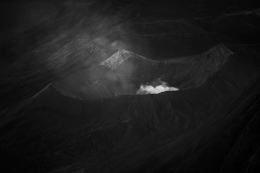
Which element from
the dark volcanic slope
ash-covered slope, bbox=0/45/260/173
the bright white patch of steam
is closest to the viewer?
the dark volcanic slope

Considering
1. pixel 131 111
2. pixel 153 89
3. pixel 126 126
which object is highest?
pixel 131 111

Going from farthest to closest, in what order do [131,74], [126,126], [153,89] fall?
1. [131,74]
2. [153,89]
3. [126,126]

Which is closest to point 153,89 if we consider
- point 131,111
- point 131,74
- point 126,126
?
point 131,74

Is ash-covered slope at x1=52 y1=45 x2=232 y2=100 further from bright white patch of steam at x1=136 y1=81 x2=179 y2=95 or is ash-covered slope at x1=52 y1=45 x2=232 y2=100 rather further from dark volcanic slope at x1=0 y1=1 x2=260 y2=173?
bright white patch of steam at x1=136 y1=81 x2=179 y2=95

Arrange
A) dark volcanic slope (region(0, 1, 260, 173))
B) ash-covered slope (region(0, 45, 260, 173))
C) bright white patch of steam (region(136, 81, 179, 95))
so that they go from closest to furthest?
dark volcanic slope (region(0, 1, 260, 173)), ash-covered slope (region(0, 45, 260, 173)), bright white patch of steam (region(136, 81, 179, 95))

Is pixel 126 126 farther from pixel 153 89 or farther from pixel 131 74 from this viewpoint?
pixel 131 74

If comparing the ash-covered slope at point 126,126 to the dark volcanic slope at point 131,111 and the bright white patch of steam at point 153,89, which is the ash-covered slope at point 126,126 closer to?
the dark volcanic slope at point 131,111

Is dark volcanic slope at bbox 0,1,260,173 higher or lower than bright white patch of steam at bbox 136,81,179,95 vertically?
higher

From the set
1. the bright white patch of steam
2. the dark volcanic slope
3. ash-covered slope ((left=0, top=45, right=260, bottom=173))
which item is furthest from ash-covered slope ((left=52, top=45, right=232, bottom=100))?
ash-covered slope ((left=0, top=45, right=260, bottom=173))

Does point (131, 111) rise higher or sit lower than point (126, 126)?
higher
